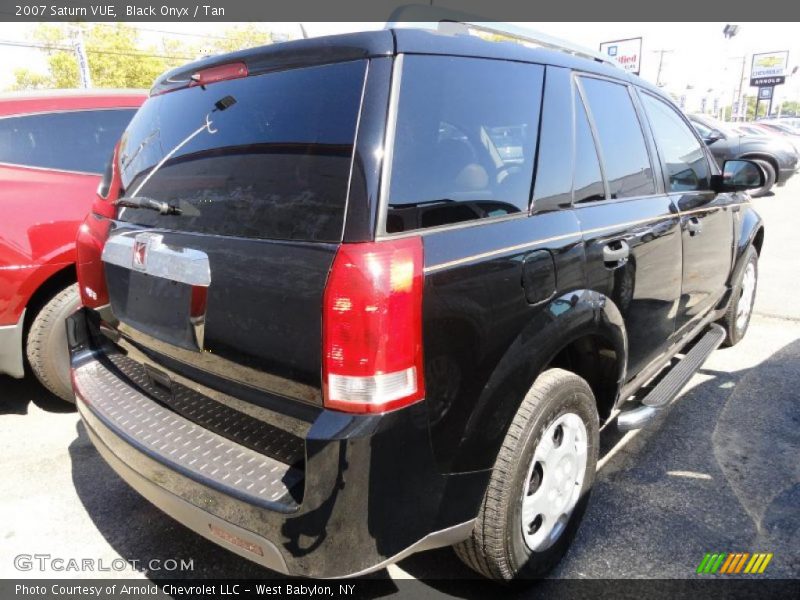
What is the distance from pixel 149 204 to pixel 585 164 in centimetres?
172

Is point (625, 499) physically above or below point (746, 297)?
below

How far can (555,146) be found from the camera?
218cm

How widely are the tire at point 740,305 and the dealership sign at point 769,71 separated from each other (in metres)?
63.8

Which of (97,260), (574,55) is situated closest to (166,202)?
(97,260)

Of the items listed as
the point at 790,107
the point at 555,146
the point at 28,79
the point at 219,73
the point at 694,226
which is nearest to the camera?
the point at 219,73

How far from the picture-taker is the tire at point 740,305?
4.32 metres

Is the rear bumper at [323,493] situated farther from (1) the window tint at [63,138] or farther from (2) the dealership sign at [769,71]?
(2) the dealership sign at [769,71]

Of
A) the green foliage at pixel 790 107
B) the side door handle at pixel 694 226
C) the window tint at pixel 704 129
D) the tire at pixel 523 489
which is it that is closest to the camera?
the tire at pixel 523 489

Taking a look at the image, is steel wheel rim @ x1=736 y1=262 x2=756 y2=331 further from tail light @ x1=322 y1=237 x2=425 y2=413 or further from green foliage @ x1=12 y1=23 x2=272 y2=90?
green foliage @ x1=12 y1=23 x2=272 y2=90

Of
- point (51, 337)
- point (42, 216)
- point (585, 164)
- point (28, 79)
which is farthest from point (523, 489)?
point (28, 79)

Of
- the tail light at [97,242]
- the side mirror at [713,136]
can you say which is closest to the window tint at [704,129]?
the side mirror at [713,136]

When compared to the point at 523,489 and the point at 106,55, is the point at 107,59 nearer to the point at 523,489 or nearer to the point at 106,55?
the point at 106,55

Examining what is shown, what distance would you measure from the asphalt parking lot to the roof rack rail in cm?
207
